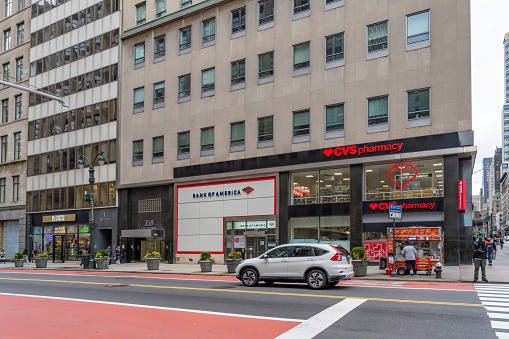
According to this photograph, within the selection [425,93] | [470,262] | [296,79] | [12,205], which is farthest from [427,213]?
[12,205]

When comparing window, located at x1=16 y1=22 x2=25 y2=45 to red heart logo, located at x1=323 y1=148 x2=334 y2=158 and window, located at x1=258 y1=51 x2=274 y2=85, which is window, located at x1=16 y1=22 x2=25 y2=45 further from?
red heart logo, located at x1=323 y1=148 x2=334 y2=158

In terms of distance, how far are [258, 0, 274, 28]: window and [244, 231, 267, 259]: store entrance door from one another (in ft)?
49.5

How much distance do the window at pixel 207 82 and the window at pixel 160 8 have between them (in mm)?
7888

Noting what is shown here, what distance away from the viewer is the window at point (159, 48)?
40716mm

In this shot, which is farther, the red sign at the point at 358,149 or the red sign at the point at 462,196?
the red sign at the point at 358,149

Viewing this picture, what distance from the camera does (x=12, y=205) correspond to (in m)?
52.5

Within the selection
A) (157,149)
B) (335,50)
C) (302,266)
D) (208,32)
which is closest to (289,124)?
(335,50)

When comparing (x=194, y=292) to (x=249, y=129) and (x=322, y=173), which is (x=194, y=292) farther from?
(x=249, y=129)

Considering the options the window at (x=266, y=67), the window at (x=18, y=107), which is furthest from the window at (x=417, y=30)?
the window at (x=18, y=107)

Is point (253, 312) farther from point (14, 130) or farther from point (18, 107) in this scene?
point (18, 107)

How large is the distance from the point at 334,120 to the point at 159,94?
1664 cm

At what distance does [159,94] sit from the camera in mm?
40562

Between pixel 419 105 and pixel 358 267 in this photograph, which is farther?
Answer: pixel 419 105

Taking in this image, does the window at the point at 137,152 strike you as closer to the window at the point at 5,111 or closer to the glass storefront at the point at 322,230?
the glass storefront at the point at 322,230
